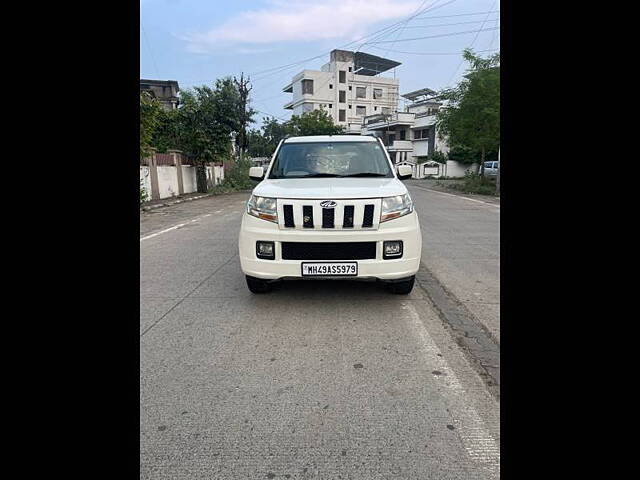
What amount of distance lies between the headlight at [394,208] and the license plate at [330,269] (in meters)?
0.54

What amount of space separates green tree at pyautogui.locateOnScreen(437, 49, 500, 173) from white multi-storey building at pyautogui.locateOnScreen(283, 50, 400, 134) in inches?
1470

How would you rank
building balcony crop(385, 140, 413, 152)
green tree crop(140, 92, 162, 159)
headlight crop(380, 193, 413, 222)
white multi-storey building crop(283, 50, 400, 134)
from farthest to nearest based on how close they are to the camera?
white multi-storey building crop(283, 50, 400, 134) < building balcony crop(385, 140, 413, 152) < green tree crop(140, 92, 162, 159) < headlight crop(380, 193, 413, 222)

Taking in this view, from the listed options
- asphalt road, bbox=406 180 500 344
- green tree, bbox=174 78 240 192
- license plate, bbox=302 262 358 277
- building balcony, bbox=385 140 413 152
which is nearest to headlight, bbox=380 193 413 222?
license plate, bbox=302 262 358 277

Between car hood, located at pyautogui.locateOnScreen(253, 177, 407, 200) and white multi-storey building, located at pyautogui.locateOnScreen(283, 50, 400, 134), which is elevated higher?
white multi-storey building, located at pyautogui.locateOnScreen(283, 50, 400, 134)

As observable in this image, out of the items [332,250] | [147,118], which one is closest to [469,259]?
[332,250]

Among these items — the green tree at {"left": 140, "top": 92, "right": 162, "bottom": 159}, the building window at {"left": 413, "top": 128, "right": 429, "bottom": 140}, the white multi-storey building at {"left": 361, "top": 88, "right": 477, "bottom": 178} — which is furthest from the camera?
the building window at {"left": 413, "top": 128, "right": 429, "bottom": 140}

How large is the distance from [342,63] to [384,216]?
63920 millimetres

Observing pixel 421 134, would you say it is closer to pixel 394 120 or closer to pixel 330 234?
pixel 394 120

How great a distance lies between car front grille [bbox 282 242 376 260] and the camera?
3.97m

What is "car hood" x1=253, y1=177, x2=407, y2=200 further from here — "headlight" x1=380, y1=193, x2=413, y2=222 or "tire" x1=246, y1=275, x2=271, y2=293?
"tire" x1=246, y1=275, x2=271, y2=293
